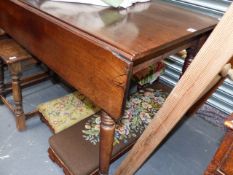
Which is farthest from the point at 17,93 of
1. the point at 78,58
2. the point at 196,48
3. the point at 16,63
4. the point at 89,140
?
the point at 196,48

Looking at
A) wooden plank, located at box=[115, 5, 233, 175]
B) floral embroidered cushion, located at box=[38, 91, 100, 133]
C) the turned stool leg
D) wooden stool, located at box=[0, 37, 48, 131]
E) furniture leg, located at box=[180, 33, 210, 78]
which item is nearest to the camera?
wooden plank, located at box=[115, 5, 233, 175]

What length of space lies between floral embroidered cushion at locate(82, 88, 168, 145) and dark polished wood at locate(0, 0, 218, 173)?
0.33 m

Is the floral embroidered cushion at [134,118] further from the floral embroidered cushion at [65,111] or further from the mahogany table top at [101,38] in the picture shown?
the mahogany table top at [101,38]

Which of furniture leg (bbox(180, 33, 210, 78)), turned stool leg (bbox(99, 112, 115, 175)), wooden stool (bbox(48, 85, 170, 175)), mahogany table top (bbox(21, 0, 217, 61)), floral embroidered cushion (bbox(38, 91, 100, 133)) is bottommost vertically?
floral embroidered cushion (bbox(38, 91, 100, 133))

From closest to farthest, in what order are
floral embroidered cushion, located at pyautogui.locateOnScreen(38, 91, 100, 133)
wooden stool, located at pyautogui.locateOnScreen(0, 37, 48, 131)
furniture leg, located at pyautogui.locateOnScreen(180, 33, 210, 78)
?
furniture leg, located at pyautogui.locateOnScreen(180, 33, 210, 78) → wooden stool, located at pyautogui.locateOnScreen(0, 37, 48, 131) → floral embroidered cushion, located at pyautogui.locateOnScreen(38, 91, 100, 133)

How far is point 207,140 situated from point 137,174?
0.65m

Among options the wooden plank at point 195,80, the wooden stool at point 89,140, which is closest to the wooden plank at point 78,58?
the wooden plank at point 195,80

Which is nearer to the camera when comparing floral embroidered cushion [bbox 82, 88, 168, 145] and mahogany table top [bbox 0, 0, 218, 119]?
mahogany table top [bbox 0, 0, 218, 119]

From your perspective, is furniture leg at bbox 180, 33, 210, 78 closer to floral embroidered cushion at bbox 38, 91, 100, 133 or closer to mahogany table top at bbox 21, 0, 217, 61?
mahogany table top at bbox 21, 0, 217, 61

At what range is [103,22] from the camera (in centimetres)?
101

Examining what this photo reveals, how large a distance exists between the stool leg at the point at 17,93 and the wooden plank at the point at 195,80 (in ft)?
2.88

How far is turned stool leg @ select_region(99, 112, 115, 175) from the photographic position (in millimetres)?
994

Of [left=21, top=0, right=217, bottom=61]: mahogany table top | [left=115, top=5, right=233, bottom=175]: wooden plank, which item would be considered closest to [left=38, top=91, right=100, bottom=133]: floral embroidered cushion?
[left=115, top=5, right=233, bottom=175]: wooden plank

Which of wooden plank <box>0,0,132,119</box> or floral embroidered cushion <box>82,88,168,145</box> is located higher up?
wooden plank <box>0,0,132,119</box>
